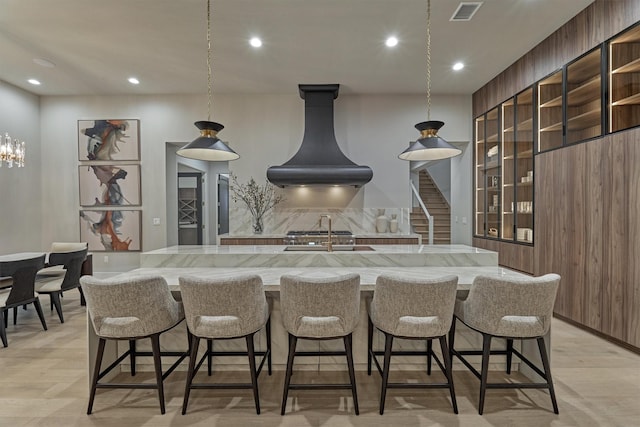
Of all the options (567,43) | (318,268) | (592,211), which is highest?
(567,43)

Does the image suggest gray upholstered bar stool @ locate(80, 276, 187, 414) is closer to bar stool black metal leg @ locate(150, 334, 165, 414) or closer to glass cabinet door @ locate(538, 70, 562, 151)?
bar stool black metal leg @ locate(150, 334, 165, 414)

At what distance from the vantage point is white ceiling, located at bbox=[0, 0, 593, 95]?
10.1 feet

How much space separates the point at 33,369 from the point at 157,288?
1639mm

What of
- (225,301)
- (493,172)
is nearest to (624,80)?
(493,172)

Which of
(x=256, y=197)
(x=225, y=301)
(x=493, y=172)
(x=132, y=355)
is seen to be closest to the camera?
(x=225, y=301)

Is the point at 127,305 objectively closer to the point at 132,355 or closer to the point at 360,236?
the point at 132,355

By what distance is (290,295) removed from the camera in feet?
6.22

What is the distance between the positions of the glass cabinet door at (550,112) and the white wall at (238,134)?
1.65 meters

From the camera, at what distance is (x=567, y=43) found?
341 centimetres

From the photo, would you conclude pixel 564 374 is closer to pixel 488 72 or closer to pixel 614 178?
pixel 614 178

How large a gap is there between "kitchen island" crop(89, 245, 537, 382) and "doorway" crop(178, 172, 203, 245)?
449 centimetres

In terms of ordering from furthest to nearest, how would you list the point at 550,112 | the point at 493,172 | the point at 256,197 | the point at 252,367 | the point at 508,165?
the point at 256,197
the point at 493,172
the point at 508,165
the point at 550,112
the point at 252,367

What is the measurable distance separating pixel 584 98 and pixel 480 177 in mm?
2121

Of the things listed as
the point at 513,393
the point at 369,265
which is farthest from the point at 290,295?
→ the point at 513,393
